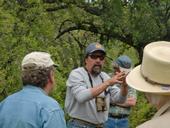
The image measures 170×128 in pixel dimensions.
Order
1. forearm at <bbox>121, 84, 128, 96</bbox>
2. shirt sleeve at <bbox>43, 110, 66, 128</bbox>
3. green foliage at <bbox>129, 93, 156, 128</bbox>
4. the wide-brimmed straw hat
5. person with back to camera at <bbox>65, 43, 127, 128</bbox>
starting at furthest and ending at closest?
green foliage at <bbox>129, 93, 156, 128</bbox> < forearm at <bbox>121, 84, 128, 96</bbox> < person with back to camera at <bbox>65, 43, 127, 128</bbox> < shirt sleeve at <bbox>43, 110, 66, 128</bbox> < the wide-brimmed straw hat

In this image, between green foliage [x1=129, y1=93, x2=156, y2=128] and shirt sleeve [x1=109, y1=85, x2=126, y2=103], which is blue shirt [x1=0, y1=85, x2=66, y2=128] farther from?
green foliage [x1=129, y1=93, x2=156, y2=128]

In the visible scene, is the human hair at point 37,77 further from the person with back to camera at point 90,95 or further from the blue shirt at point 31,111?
the person with back to camera at point 90,95

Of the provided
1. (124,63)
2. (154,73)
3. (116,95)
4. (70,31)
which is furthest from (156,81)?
(70,31)

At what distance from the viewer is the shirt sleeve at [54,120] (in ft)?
12.6

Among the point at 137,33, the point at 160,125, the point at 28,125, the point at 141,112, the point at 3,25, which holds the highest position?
the point at 160,125

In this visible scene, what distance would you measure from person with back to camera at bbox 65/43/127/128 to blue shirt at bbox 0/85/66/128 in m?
1.80

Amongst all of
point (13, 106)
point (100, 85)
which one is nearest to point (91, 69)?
point (100, 85)

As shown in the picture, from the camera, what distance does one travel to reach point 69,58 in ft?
49.2

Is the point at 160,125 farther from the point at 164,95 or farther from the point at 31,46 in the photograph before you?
the point at 31,46

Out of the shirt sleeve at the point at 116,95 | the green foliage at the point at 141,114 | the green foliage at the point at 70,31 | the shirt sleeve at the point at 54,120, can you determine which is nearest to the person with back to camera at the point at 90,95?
the shirt sleeve at the point at 116,95

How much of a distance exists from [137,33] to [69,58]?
2653 mm

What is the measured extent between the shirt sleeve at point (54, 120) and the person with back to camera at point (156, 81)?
0.93 meters

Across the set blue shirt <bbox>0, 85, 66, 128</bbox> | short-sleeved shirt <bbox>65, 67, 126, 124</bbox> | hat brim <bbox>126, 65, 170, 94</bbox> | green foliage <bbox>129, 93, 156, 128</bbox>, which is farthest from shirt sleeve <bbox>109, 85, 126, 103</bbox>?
green foliage <bbox>129, 93, 156, 128</bbox>

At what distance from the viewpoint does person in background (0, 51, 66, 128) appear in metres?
3.90
